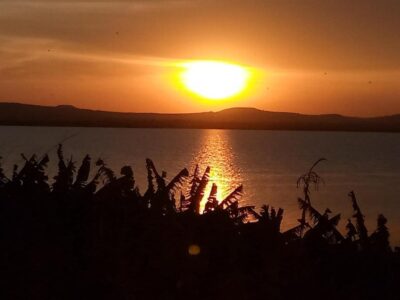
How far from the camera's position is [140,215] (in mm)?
7805

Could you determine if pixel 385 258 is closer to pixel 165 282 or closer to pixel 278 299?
pixel 278 299

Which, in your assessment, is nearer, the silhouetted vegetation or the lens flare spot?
the silhouetted vegetation

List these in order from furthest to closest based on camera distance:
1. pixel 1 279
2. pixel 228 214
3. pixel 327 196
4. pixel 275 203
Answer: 1. pixel 327 196
2. pixel 275 203
3. pixel 228 214
4. pixel 1 279

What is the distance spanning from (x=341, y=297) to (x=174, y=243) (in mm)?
1814

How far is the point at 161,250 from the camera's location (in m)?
7.29

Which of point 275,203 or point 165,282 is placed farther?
point 275,203

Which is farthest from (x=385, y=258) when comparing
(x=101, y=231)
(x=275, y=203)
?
(x=275, y=203)

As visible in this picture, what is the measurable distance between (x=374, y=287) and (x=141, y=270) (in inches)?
98.7

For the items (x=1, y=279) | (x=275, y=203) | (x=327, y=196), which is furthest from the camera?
A: (x=327, y=196)

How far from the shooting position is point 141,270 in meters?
7.14

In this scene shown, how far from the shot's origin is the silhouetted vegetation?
23.0 ft

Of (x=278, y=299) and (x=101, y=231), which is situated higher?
(x=101, y=231)

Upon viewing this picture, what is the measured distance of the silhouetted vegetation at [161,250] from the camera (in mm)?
7016

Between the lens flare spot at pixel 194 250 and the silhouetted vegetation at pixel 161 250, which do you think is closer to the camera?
the silhouetted vegetation at pixel 161 250
